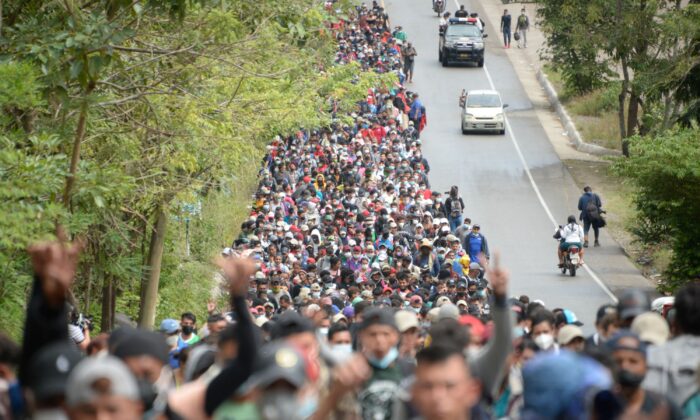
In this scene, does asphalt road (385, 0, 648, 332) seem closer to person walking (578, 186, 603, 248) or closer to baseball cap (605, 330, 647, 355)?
person walking (578, 186, 603, 248)

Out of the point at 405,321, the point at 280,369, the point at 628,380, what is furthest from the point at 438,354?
the point at 405,321

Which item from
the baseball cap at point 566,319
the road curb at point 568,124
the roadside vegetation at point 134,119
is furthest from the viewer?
the road curb at point 568,124

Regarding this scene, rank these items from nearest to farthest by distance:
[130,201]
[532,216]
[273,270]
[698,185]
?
[130,201] → [273,270] → [698,185] → [532,216]

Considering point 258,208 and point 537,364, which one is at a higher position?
point 537,364

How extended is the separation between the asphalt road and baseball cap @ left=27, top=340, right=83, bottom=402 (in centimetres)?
2011

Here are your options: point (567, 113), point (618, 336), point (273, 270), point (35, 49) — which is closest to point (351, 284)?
point (273, 270)

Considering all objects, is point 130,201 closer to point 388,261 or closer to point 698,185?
point 388,261

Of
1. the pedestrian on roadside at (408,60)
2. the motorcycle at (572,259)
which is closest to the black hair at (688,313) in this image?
the motorcycle at (572,259)

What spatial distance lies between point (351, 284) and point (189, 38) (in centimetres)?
576

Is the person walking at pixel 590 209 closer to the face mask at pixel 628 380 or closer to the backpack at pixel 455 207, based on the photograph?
the backpack at pixel 455 207

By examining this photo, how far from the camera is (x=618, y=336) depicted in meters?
7.36

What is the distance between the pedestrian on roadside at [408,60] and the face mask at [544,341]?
43.3 metres

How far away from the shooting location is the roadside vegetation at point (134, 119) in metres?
14.2

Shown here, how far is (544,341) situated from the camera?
996 cm
